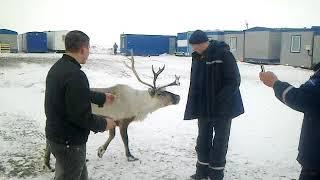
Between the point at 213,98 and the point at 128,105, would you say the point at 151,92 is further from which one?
the point at 213,98

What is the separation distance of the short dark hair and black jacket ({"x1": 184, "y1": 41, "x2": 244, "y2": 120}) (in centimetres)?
205

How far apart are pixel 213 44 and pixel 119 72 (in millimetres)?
14329

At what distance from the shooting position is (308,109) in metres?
2.79

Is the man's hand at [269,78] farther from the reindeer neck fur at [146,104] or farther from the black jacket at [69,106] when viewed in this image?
the reindeer neck fur at [146,104]

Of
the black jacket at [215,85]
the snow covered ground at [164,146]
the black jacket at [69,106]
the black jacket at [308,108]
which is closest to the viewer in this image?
the black jacket at [308,108]

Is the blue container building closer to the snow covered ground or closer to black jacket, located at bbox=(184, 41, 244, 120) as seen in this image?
the snow covered ground

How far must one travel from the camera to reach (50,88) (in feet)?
11.1

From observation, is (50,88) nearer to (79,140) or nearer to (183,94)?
(79,140)

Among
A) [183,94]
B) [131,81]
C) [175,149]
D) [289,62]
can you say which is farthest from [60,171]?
[289,62]

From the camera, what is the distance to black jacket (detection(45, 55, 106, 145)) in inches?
128

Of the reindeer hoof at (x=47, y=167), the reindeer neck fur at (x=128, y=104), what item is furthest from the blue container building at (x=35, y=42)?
the reindeer hoof at (x=47, y=167)

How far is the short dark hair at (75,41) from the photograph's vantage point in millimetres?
3385

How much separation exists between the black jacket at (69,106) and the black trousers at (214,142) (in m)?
2.01

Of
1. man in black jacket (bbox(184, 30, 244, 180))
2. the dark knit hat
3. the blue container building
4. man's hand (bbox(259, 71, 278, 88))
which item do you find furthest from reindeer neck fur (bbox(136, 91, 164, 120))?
the blue container building
